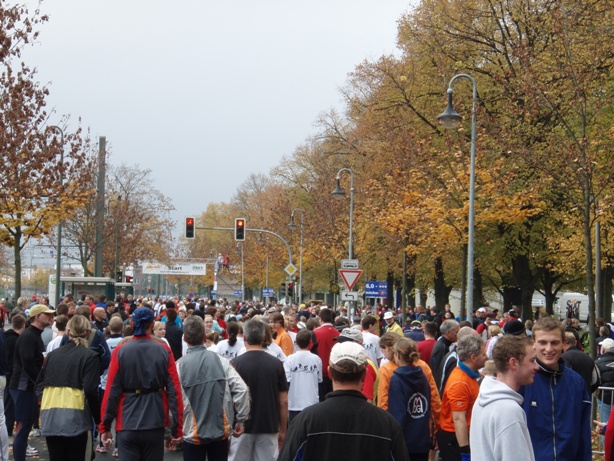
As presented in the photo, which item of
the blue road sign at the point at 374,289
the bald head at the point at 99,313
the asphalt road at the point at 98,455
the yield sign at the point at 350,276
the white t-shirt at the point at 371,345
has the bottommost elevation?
the asphalt road at the point at 98,455

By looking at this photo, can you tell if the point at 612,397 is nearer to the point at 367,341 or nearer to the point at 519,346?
the point at 367,341

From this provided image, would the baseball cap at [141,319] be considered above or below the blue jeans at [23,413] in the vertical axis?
above

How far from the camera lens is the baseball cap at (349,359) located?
15.7 ft

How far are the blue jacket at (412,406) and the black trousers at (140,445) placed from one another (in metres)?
2.04

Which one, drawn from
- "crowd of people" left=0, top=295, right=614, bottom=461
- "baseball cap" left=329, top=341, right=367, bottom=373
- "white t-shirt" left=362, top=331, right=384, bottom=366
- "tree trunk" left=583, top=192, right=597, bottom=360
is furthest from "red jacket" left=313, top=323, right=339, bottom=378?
"baseball cap" left=329, top=341, right=367, bottom=373

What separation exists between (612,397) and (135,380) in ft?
23.2

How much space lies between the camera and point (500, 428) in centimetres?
499

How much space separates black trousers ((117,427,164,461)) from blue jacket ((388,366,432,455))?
2.04 meters

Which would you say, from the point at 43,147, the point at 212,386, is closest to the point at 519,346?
the point at 212,386

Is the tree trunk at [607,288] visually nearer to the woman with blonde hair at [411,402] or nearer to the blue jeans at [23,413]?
the blue jeans at [23,413]

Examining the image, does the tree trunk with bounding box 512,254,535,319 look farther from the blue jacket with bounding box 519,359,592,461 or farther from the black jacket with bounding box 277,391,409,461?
the black jacket with bounding box 277,391,409,461

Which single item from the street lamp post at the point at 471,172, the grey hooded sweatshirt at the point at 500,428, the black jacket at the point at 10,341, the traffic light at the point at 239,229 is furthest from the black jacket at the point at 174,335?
the traffic light at the point at 239,229

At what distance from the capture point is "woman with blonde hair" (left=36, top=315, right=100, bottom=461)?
28.0ft

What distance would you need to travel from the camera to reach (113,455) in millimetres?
12312
